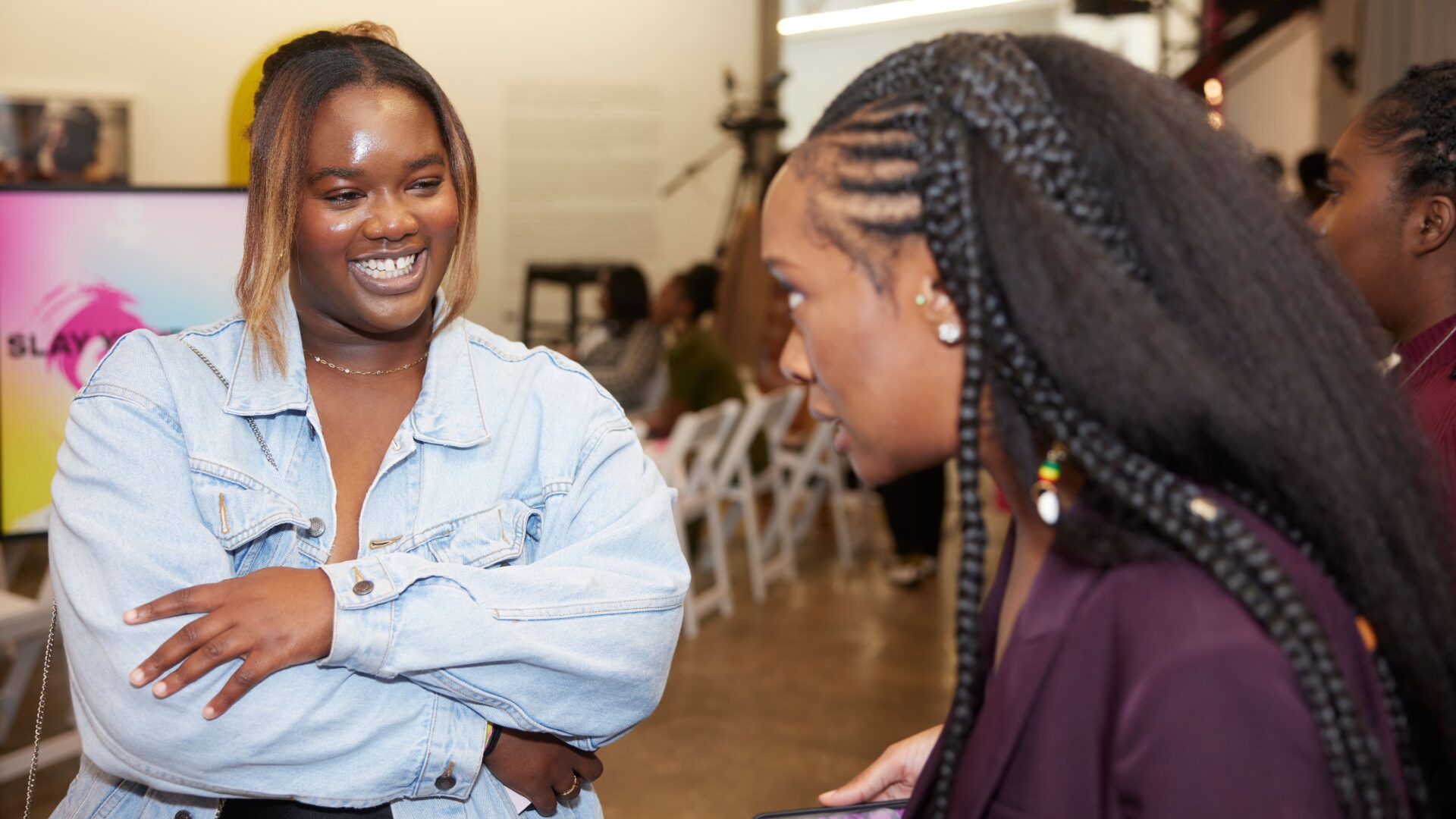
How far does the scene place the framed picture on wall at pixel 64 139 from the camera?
488 cm

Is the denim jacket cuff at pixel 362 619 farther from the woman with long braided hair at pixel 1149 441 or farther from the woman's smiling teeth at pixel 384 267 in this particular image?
the woman with long braided hair at pixel 1149 441

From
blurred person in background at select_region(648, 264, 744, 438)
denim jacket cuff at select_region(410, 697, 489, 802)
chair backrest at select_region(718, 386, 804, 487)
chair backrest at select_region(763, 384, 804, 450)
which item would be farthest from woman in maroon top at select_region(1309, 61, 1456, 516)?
blurred person in background at select_region(648, 264, 744, 438)

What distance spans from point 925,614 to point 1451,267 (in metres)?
3.81

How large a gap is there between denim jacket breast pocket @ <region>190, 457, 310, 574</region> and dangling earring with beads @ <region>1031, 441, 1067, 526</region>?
874 millimetres

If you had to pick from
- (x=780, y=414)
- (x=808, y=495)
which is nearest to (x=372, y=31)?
(x=780, y=414)

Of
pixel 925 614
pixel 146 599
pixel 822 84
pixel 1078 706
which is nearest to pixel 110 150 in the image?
pixel 925 614

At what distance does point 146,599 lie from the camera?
127cm

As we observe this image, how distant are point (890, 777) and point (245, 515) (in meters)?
0.76

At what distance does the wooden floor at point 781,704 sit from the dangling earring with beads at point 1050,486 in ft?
8.76

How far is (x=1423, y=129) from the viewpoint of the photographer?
6.10 feet

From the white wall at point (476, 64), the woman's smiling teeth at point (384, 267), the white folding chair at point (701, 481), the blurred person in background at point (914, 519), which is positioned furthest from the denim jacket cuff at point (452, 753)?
the blurred person in background at point (914, 519)

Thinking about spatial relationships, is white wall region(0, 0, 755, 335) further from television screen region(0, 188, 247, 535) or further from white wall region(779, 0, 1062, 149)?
white wall region(779, 0, 1062, 149)

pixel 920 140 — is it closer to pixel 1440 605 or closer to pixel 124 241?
pixel 1440 605

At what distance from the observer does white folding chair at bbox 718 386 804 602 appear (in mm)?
5461
